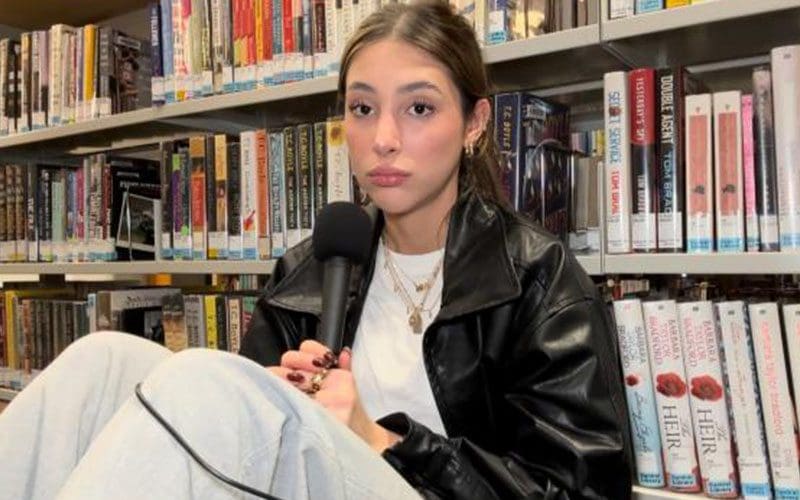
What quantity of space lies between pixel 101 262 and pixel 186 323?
0.86ft

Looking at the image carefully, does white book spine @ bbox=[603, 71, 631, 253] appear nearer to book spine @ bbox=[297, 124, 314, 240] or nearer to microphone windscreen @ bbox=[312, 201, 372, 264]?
microphone windscreen @ bbox=[312, 201, 372, 264]

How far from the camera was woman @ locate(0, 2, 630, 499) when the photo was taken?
0.64 meters

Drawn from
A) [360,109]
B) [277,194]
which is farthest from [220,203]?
[360,109]

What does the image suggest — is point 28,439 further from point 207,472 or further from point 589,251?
point 589,251

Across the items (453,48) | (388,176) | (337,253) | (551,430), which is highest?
(453,48)

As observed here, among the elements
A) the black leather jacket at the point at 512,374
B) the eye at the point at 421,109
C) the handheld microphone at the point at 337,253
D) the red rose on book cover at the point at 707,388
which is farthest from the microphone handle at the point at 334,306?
the red rose on book cover at the point at 707,388

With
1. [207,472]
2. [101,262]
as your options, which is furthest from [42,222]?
[207,472]

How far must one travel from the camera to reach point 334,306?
82 cm

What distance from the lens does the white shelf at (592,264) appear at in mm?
1077

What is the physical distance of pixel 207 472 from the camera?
0.60 metres

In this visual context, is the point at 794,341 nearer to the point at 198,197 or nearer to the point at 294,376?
the point at 294,376

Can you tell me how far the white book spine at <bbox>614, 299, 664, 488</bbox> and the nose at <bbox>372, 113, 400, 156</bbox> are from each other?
386 millimetres

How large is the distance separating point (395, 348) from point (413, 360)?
4 cm

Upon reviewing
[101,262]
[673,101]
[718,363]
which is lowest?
[718,363]
